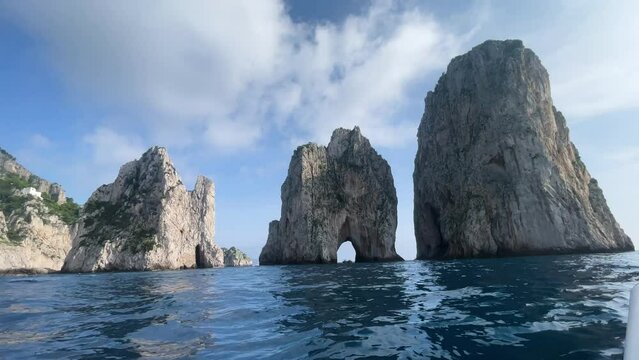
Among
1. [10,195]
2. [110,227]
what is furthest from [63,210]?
[110,227]

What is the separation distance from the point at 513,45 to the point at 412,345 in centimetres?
9373

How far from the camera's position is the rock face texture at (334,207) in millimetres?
85750

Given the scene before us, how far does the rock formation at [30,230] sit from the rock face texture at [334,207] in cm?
5335

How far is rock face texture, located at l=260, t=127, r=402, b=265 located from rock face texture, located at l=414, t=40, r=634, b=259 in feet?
34.2

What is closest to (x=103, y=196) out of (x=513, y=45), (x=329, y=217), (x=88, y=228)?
(x=88, y=228)

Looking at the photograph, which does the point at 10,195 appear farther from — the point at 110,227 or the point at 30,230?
the point at 110,227

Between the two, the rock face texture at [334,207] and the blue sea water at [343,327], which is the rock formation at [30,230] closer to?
the rock face texture at [334,207]

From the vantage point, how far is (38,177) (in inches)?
5310

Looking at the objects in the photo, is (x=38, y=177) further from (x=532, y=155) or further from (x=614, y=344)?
(x=614, y=344)

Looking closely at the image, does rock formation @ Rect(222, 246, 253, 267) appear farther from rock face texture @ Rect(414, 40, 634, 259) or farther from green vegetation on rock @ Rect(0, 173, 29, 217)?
rock face texture @ Rect(414, 40, 634, 259)

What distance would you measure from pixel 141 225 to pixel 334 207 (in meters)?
45.9

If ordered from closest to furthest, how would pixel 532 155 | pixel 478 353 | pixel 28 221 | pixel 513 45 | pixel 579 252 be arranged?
pixel 478 353, pixel 579 252, pixel 532 155, pixel 513 45, pixel 28 221

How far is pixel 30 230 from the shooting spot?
3612 inches

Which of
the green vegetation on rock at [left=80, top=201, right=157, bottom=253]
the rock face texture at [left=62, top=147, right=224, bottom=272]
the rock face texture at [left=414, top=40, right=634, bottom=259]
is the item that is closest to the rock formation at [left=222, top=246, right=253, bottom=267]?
the rock face texture at [left=62, top=147, right=224, bottom=272]
